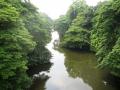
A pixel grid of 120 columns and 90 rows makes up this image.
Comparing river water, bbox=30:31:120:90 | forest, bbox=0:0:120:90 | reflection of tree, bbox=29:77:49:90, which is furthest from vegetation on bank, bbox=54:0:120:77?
reflection of tree, bbox=29:77:49:90

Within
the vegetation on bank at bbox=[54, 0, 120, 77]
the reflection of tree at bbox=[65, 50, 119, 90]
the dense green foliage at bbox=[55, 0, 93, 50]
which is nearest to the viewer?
the vegetation on bank at bbox=[54, 0, 120, 77]

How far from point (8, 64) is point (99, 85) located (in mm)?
11389

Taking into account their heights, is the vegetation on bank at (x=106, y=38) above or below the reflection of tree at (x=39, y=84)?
above

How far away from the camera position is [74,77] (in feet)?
89.4

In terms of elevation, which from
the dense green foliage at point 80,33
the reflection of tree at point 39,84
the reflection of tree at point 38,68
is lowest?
the reflection of tree at point 39,84

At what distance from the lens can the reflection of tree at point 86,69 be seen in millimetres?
24487

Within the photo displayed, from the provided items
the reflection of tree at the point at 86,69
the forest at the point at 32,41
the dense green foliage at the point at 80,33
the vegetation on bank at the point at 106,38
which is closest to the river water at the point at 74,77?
the reflection of tree at the point at 86,69

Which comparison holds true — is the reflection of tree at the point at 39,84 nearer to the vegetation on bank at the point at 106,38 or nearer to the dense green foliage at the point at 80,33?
the vegetation on bank at the point at 106,38

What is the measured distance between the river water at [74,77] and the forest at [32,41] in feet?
2.35

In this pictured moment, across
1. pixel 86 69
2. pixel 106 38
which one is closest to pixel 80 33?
pixel 86 69

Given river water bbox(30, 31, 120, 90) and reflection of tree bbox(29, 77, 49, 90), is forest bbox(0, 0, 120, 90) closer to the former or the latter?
river water bbox(30, 31, 120, 90)

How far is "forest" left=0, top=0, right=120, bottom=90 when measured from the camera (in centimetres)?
1614

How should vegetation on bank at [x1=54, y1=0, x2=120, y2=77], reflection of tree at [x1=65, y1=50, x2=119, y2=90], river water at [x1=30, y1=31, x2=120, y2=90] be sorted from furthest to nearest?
reflection of tree at [x1=65, y1=50, x2=119, y2=90] → river water at [x1=30, y1=31, x2=120, y2=90] → vegetation on bank at [x1=54, y1=0, x2=120, y2=77]

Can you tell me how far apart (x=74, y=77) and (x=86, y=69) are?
3269 mm
